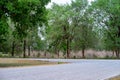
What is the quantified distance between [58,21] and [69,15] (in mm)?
2498

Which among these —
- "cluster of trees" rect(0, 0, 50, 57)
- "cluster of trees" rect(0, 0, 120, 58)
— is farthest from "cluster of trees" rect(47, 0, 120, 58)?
"cluster of trees" rect(0, 0, 50, 57)

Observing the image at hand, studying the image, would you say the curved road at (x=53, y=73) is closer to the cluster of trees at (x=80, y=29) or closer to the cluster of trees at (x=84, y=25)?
the cluster of trees at (x=80, y=29)

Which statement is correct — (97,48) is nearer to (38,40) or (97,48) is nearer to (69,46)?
(69,46)

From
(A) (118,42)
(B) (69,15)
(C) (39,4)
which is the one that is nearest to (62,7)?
(B) (69,15)

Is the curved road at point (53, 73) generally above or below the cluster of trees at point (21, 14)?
below

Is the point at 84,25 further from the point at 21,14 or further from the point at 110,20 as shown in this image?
the point at 21,14

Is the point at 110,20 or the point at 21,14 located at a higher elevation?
the point at 110,20

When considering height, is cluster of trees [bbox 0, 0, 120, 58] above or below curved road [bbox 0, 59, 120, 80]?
above

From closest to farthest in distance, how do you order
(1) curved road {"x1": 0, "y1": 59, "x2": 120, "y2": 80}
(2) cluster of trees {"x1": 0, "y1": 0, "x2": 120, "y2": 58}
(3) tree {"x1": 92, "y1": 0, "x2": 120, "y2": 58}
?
(1) curved road {"x1": 0, "y1": 59, "x2": 120, "y2": 80}, (2) cluster of trees {"x1": 0, "y1": 0, "x2": 120, "y2": 58}, (3) tree {"x1": 92, "y1": 0, "x2": 120, "y2": 58}

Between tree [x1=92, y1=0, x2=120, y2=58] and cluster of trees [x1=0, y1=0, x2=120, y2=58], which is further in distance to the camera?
tree [x1=92, y1=0, x2=120, y2=58]

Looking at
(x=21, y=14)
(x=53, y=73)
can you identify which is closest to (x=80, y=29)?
(x=21, y=14)

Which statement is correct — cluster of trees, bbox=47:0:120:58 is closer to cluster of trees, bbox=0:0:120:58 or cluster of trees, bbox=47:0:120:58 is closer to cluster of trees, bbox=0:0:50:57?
cluster of trees, bbox=0:0:120:58

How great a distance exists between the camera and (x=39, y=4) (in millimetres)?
33531

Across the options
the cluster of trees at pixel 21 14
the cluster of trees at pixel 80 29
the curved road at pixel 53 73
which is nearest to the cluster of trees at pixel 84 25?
the cluster of trees at pixel 80 29
